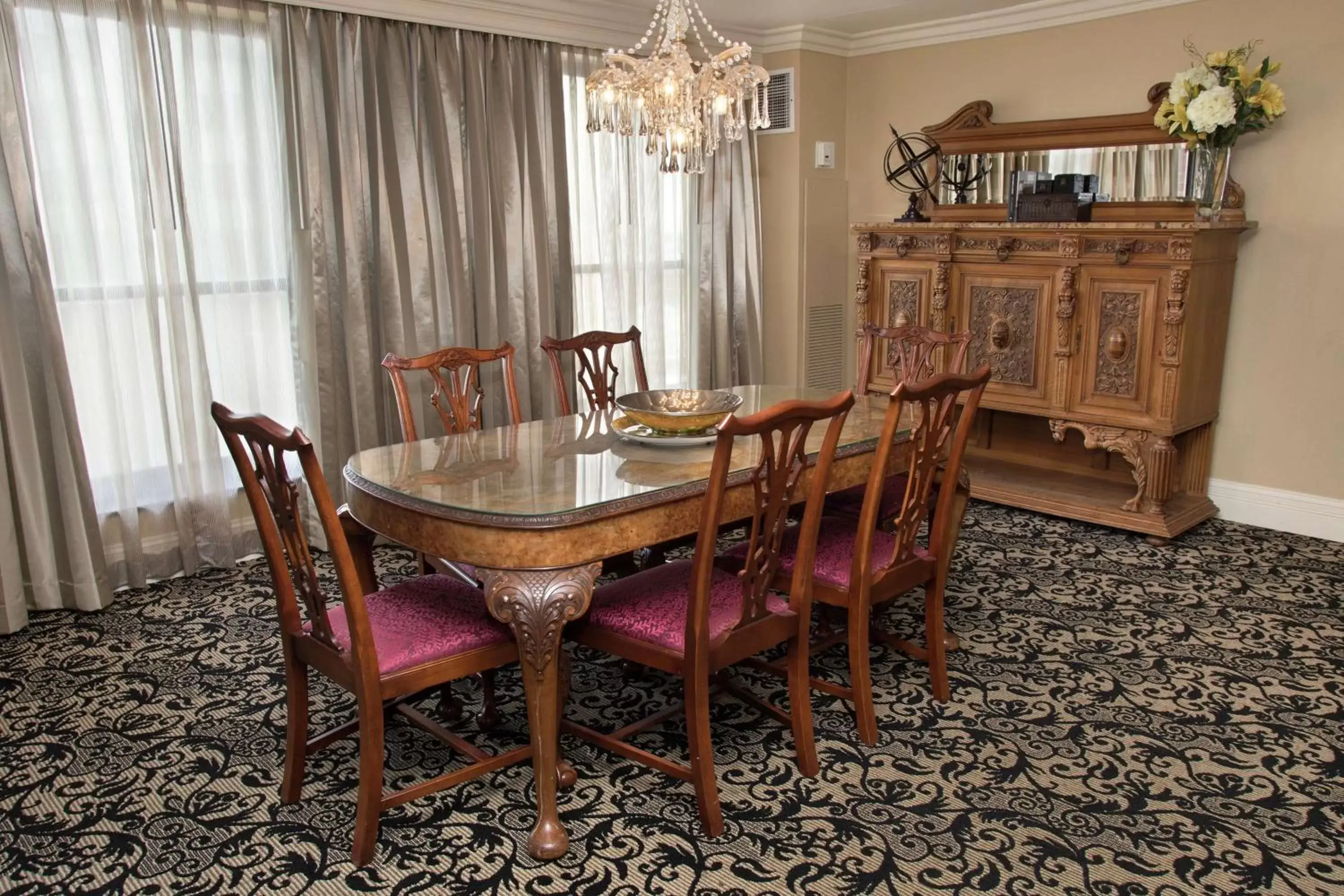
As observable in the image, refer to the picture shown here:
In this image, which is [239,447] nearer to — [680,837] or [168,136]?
[680,837]

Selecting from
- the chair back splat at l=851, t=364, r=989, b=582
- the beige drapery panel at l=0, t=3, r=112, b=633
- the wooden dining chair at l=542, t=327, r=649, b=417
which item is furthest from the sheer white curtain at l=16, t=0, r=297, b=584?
the chair back splat at l=851, t=364, r=989, b=582

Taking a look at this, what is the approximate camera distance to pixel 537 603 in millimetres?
2293

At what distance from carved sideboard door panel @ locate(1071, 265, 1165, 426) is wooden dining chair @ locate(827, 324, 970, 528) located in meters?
1.04

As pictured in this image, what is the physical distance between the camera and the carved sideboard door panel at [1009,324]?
4.77 metres

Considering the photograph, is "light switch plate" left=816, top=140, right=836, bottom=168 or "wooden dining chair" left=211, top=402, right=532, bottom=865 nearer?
"wooden dining chair" left=211, top=402, right=532, bottom=865

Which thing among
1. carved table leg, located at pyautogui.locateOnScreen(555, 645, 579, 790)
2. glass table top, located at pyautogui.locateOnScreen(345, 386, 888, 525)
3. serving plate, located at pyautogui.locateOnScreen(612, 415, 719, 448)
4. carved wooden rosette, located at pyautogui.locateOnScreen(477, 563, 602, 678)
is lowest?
carved table leg, located at pyautogui.locateOnScreen(555, 645, 579, 790)

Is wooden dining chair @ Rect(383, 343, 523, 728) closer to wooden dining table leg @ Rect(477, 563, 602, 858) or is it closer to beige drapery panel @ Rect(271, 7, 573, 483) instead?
wooden dining table leg @ Rect(477, 563, 602, 858)

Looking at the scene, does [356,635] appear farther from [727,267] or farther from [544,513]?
[727,267]

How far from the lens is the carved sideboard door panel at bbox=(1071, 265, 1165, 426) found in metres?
4.41

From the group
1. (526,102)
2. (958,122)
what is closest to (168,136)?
(526,102)

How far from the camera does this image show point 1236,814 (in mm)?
2475

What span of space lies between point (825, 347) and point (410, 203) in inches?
108

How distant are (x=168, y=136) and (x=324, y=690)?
2295 millimetres

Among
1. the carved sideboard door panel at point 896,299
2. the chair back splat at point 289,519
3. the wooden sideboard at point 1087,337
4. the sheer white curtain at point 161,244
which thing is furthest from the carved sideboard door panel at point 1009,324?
the chair back splat at point 289,519
